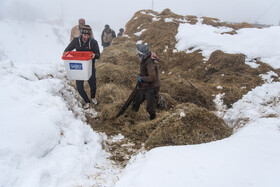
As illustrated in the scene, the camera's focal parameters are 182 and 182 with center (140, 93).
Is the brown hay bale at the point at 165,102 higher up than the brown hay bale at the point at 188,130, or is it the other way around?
the brown hay bale at the point at 188,130

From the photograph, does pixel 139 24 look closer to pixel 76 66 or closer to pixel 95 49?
pixel 95 49

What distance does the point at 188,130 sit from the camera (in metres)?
3.19

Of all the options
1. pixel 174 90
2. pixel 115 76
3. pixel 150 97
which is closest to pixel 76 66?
pixel 150 97

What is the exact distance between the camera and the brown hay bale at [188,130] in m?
3.06

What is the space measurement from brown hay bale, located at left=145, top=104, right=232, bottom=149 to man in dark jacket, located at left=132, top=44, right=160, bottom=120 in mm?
594

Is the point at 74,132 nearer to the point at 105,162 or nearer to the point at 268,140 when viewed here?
the point at 105,162

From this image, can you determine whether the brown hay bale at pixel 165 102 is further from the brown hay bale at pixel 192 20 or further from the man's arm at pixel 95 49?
the brown hay bale at pixel 192 20

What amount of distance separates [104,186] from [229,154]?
1.58m

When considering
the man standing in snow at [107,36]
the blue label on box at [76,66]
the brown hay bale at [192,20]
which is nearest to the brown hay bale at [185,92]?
the blue label on box at [76,66]

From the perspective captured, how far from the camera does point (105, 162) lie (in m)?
2.78

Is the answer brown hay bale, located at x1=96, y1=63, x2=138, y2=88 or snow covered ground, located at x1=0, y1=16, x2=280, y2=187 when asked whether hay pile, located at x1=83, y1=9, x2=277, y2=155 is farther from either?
snow covered ground, located at x1=0, y1=16, x2=280, y2=187

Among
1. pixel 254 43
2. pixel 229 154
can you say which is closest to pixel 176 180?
pixel 229 154

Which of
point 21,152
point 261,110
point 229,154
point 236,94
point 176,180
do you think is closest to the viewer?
point 176,180

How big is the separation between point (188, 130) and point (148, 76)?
49.6 inches
